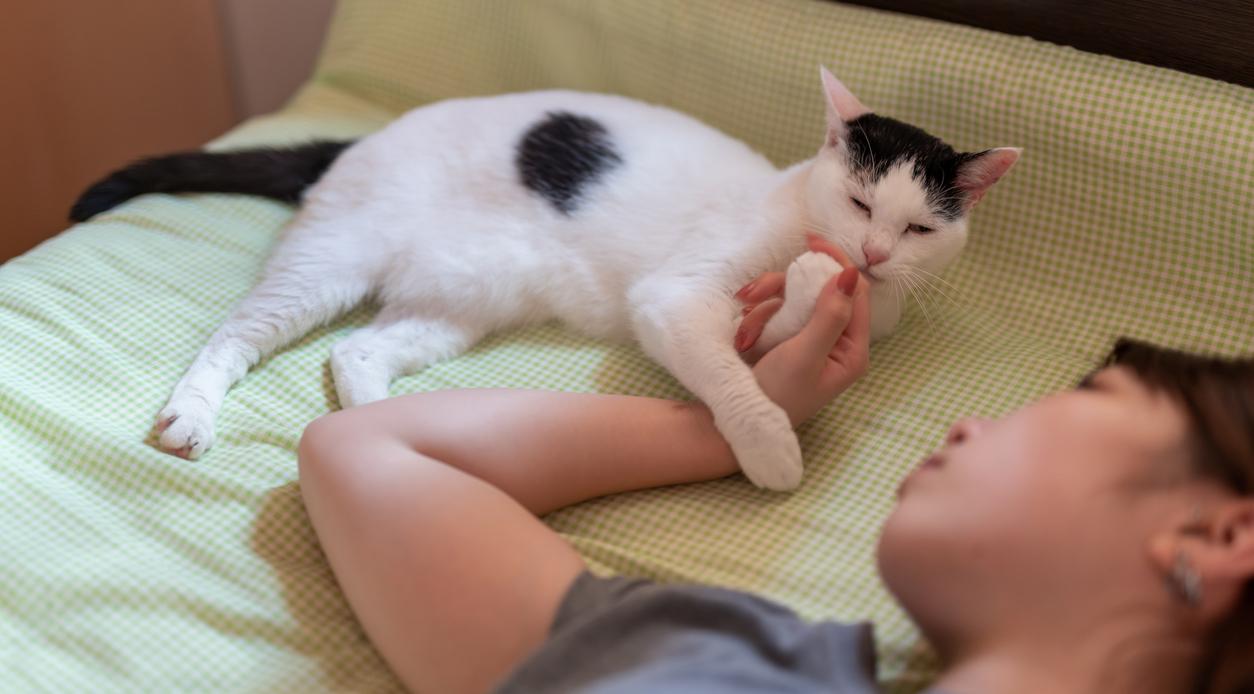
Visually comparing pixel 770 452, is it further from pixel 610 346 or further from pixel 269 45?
pixel 269 45

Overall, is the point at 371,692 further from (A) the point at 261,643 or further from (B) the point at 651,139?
(B) the point at 651,139

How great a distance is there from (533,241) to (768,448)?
0.59 meters

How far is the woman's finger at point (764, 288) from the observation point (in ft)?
4.97

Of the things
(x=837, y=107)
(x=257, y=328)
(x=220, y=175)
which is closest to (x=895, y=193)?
(x=837, y=107)

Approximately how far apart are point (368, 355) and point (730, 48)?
0.93 m

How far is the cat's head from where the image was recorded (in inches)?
59.4

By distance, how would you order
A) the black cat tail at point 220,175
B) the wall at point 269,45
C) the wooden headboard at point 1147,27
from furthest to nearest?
1. the wall at point 269,45
2. the black cat tail at point 220,175
3. the wooden headboard at point 1147,27

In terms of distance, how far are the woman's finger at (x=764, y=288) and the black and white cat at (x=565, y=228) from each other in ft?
0.14

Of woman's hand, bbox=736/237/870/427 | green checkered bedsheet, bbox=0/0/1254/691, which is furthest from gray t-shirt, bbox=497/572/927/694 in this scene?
woman's hand, bbox=736/237/870/427

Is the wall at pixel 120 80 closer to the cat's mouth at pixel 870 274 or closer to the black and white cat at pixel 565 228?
the black and white cat at pixel 565 228

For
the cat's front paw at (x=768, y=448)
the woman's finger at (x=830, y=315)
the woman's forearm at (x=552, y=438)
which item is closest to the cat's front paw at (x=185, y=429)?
the woman's forearm at (x=552, y=438)

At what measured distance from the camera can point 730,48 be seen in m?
2.01

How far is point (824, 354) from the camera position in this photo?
4.51 feet

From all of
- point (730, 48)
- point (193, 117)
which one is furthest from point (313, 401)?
point (193, 117)
